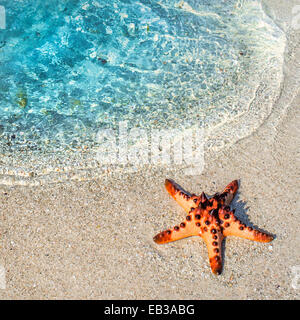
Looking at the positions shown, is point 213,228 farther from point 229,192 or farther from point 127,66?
point 127,66

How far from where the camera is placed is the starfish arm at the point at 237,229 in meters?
3.32

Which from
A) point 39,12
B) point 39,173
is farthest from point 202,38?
point 39,173

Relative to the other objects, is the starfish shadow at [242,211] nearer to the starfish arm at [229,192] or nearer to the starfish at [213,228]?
the starfish arm at [229,192]

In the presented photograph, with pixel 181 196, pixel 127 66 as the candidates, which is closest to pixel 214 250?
pixel 181 196

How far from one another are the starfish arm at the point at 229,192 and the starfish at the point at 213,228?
0.17 m

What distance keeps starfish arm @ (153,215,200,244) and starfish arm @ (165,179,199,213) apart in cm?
19

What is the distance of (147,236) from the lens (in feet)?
11.9

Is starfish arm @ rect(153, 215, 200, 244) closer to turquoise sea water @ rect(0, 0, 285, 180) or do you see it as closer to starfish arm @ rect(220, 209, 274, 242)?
starfish arm @ rect(220, 209, 274, 242)

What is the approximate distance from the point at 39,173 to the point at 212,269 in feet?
7.90

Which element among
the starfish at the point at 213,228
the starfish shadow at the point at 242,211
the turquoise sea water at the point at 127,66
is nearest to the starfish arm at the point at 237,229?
the starfish at the point at 213,228

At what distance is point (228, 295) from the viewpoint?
10.5ft

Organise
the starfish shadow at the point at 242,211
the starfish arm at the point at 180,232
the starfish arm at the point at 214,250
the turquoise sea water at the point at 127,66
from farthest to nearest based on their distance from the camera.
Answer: the turquoise sea water at the point at 127,66 < the starfish shadow at the point at 242,211 < the starfish arm at the point at 180,232 < the starfish arm at the point at 214,250

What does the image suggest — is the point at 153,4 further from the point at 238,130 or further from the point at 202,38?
the point at 238,130

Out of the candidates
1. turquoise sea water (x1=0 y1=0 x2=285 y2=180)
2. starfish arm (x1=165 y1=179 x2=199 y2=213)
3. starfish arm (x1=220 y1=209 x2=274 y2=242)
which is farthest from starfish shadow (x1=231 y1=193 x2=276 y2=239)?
turquoise sea water (x1=0 y1=0 x2=285 y2=180)
